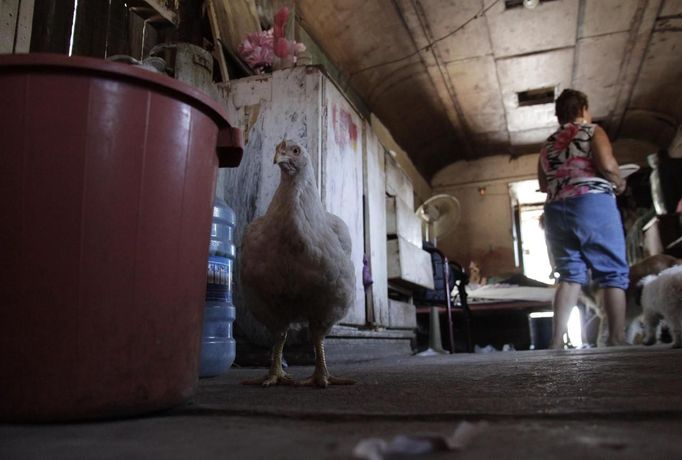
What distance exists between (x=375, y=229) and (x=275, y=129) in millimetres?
1475

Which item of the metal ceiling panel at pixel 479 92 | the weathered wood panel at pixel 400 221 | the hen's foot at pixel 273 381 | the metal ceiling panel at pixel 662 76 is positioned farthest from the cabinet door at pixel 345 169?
the metal ceiling panel at pixel 662 76

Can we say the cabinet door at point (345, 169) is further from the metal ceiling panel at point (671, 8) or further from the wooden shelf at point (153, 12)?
the metal ceiling panel at point (671, 8)

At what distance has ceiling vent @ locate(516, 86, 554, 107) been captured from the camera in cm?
794

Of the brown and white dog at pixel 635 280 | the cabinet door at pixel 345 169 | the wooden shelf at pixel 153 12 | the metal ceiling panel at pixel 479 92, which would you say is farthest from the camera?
the metal ceiling panel at pixel 479 92

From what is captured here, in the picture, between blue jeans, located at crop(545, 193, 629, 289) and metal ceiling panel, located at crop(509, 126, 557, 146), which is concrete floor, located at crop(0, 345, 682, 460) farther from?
metal ceiling panel, located at crop(509, 126, 557, 146)

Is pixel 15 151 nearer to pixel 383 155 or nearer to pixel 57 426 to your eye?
pixel 57 426

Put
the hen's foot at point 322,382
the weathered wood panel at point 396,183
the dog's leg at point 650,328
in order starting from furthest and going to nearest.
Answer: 1. the weathered wood panel at point 396,183
2. the dog's leg at point 650,328
3. the hen's foot at point 322,382

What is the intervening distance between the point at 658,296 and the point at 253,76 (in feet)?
→ 11.5

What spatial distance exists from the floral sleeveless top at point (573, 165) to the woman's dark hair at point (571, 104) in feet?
0.44

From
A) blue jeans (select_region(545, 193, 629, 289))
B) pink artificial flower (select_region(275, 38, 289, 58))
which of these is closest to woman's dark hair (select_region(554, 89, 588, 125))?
blue jeans (select_region(545, 193, 629, 289))

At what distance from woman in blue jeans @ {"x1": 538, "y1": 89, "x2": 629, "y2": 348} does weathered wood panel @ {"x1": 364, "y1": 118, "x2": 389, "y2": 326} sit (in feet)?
4.75

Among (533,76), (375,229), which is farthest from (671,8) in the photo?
(375,229)

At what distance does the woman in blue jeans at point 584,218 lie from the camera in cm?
351

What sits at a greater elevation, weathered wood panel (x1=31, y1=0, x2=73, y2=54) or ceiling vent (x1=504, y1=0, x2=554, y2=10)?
ceiling vent (x1=504, y1=0, x2=554, y2=10)
